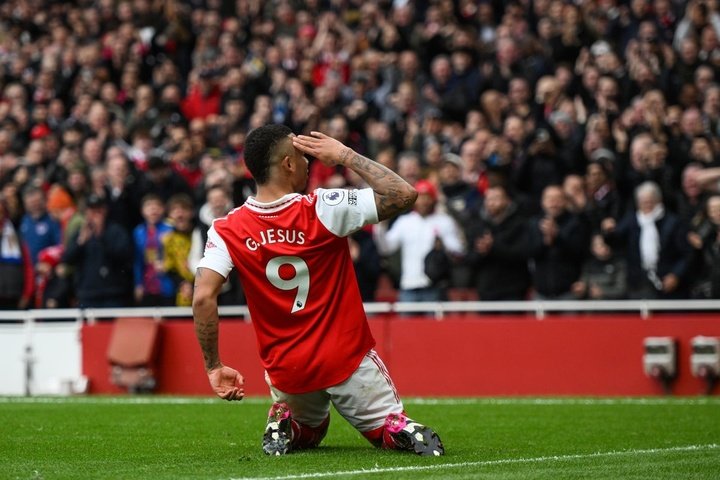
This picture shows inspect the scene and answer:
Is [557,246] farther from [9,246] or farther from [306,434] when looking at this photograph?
[9,246]

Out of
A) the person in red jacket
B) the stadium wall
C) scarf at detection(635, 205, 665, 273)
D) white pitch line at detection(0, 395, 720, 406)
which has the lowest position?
white pitch line at detection(0, 395, 720, 406)

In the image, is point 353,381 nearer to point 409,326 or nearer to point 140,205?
point 409,326

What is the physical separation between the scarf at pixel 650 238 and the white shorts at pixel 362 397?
6944mm

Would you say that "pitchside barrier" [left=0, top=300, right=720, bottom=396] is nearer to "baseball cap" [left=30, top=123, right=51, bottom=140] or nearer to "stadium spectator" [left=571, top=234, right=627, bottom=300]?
"stadium spectator" [left=571, top=234, right=627, bottom=300]

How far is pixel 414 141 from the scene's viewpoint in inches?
746

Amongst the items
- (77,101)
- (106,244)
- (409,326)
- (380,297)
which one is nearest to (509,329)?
(409,326)

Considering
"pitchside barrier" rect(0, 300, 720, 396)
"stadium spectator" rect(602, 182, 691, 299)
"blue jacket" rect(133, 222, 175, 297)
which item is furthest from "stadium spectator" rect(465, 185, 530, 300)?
"blue jacket" rect(133, 222, 175, 297)

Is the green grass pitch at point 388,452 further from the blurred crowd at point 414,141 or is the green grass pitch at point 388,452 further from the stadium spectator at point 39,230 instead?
the stadium spectator at point 39,230

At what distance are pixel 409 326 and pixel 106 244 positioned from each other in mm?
4285

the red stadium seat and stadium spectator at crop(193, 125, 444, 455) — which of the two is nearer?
stadium spectator at crop(193, 125, 444, 455)

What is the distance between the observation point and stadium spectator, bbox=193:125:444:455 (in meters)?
8.30

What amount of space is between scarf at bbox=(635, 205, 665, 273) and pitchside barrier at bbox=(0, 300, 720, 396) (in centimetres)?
47

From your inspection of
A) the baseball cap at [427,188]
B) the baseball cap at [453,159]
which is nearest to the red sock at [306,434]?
the baseball cap at [427,188]

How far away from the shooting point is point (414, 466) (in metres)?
7.73
